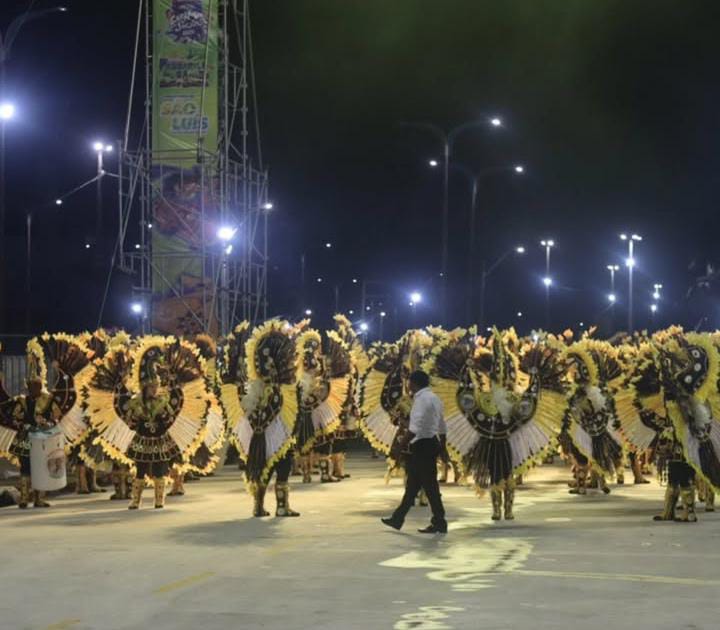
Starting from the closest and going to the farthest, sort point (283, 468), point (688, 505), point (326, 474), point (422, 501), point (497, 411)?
point (688, 505) < point (497, 411) < point (283, 468) < point (422, 501) < point (326, 474)

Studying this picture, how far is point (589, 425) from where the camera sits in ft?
67.0

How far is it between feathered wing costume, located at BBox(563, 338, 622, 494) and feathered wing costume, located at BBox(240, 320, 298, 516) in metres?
5.15

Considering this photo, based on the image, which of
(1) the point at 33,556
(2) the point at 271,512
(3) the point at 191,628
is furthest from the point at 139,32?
(3) the point at 191,628

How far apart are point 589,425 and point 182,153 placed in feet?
71.2

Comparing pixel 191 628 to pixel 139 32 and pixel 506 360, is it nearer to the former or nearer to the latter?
pixel 506 360

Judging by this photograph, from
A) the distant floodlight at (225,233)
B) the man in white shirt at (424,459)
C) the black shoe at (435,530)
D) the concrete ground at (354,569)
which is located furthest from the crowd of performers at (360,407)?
the distant floodlight at (225,233)

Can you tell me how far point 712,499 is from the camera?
17.3 metres

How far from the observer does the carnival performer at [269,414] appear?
1680 cm

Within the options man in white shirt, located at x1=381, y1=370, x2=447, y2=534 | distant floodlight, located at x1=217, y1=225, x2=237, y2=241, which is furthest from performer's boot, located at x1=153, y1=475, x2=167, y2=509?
distant floodlight, located at x1=217, y1=225, x2=237, y2=241

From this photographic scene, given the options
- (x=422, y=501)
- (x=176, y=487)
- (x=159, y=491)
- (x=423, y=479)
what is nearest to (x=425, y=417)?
(x=423, y=479)

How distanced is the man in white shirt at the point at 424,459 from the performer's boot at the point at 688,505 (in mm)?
3092

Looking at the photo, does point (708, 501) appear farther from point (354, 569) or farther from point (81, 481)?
point (81, 481)

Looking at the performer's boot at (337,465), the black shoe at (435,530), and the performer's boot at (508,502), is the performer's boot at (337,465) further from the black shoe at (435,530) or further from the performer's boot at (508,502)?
the black shoe at (435,530)

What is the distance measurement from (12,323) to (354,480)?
44.9 meters
